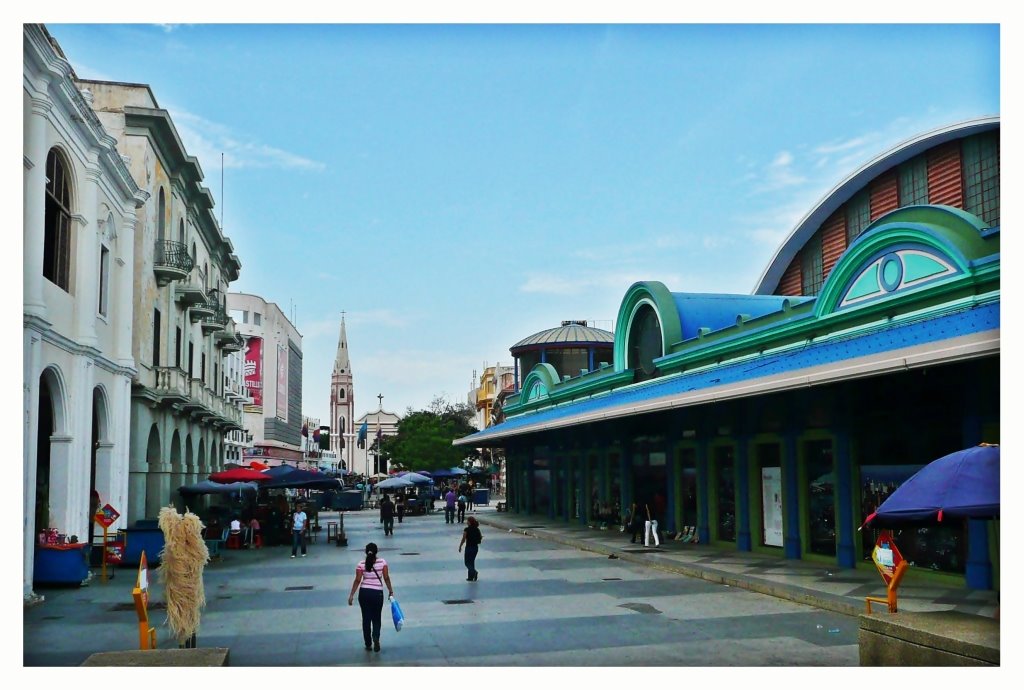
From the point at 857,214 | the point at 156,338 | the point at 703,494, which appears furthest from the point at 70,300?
the point at 857,214

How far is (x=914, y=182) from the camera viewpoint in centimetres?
2547

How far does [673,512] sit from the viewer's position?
28.7m

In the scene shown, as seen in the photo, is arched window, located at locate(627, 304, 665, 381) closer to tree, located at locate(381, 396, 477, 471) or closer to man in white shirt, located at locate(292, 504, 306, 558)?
man in white shirt, located at locate(292, 504, 306, 558)

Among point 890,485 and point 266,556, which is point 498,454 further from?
point 890,485

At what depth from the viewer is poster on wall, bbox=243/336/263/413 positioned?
4107 inches

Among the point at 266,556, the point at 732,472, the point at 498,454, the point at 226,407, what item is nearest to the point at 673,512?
the point at 732,472

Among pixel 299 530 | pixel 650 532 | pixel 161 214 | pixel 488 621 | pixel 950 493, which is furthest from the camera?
pixel 161 214

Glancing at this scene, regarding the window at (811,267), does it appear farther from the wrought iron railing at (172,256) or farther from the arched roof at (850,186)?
the wrought iron railing at (172,256)

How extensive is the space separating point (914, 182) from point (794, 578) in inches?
471

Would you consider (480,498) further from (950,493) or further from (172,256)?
(950,493)

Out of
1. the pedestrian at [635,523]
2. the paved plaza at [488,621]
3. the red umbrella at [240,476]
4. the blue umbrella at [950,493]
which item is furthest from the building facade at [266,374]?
the blue umbrella at [950,493]

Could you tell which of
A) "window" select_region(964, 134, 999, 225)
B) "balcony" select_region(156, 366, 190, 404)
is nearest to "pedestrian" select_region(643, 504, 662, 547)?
"window" select_region(964, 134, 999, 225)

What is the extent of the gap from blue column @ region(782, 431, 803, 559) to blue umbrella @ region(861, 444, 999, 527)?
12.6 metres
